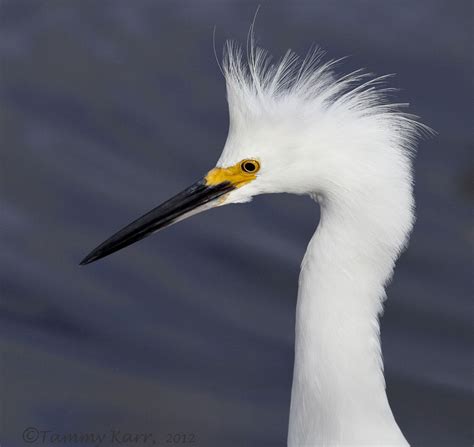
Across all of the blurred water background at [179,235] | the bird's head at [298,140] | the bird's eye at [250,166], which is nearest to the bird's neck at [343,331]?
the bird's head at [298,140]

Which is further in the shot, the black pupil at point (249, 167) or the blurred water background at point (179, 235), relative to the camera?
the blurred water background at point (179, 235)

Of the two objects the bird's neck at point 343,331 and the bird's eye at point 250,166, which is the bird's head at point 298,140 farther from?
the bird's neck at point 343,331

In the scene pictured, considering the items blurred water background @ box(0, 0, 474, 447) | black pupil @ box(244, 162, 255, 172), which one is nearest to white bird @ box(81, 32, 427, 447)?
black pupil @ box(244, 162, 255, 172)

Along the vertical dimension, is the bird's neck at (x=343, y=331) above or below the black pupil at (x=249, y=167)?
below

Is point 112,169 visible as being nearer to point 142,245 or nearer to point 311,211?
point 142,245

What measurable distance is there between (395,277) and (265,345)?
0.82 metres

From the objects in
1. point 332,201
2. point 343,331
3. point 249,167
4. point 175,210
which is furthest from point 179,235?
point 332,201

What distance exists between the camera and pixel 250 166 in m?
3.43

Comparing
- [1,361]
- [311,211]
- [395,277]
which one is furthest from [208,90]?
[1,361]

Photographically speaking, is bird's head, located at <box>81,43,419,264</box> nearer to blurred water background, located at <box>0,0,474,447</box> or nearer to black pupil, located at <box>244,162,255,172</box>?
black pupil, located at <box>244,162,255,172</box>

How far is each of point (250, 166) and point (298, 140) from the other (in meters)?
0.23

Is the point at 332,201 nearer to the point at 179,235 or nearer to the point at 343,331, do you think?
the point at 343,331

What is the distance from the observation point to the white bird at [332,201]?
10.5 feet

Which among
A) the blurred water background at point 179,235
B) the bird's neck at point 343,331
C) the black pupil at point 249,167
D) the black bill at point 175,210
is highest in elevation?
the blurred water background at point 179,235
